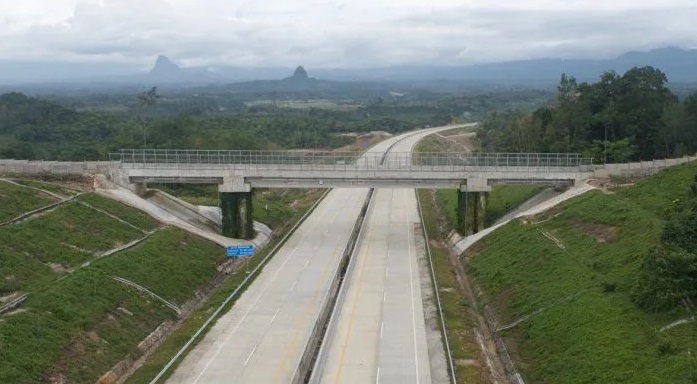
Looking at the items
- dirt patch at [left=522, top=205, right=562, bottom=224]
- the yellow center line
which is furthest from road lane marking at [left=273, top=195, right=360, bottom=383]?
dirt patch at [left=522, top=205, right=562, bottom=224]

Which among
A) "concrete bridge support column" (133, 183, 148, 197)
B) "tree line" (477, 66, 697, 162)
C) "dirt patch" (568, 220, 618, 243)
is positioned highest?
"tree line" (477, 66, 697, 162)

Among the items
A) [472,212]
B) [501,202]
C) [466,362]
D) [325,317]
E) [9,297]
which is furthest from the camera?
[501,202]

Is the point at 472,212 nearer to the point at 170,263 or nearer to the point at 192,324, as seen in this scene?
the point at 170,263

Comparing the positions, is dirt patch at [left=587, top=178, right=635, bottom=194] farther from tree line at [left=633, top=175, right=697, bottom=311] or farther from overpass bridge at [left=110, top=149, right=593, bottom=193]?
tree line at [left=633, top=175, right=697, bottom=311]

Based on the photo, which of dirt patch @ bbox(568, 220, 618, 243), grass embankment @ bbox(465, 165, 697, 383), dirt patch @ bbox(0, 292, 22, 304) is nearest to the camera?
grass embankment @ bbox(465, 165, 697, 383)

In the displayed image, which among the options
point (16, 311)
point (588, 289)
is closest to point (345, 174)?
point (588, 289)

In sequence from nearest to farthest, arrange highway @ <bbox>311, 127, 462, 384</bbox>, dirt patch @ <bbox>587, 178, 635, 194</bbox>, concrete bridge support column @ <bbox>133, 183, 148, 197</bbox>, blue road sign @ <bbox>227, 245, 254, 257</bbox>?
1. highway @ <bbox>311, 127, 462, 384</bbox>
2. blue road sign @ <bbox>227, 245, 254, 257</bbox>
3. dirt patch @ <bbox>587, 178, 635, 194</bbox>
4. concrete bridge support column @ <bbox>133, 183, 148, 197</bbox>
